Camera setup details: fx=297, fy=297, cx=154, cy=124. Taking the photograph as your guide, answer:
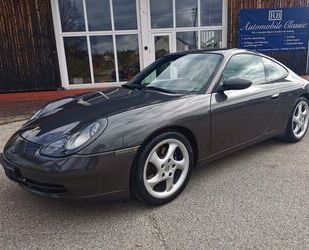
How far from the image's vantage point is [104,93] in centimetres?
358

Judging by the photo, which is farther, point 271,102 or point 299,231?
point 271,102

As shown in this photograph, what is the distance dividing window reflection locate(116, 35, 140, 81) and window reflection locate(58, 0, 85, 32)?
1.45m

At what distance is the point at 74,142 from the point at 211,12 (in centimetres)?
1041

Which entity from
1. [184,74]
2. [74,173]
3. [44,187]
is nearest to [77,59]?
[184,74]

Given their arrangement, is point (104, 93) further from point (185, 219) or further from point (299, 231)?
point (299, 231)

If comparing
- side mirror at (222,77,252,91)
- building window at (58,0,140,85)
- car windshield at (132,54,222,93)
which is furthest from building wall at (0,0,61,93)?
side mirror at (222,77,252,91)

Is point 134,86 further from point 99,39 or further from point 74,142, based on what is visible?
point 99,39

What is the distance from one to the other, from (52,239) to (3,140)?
11.5 feet

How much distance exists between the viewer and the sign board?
11102mm

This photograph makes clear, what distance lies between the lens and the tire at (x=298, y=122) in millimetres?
4309

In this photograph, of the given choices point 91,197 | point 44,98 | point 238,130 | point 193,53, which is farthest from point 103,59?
point 91,197

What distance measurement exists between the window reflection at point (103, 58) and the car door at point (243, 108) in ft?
26.2

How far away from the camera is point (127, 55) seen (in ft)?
37.0

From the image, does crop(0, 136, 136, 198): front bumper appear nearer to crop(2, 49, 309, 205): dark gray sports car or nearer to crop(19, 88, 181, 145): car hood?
crop(2, 49, 309, 205): dark gray sports car
